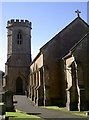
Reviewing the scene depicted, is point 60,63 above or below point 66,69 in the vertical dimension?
above

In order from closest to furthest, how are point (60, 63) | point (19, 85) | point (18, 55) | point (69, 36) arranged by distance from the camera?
point (60, 63)
point (69, 36)
point (19, 85)
point (18, 55)

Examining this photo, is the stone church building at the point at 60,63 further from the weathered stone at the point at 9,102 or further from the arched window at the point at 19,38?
the arched window at the point at 19,38

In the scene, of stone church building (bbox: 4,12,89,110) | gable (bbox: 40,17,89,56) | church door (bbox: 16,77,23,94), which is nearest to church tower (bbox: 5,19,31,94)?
church door (bbox: 16,77,23,94)

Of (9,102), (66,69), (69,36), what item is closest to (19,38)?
(69,36)

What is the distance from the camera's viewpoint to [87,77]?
59.3 feet

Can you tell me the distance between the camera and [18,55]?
143 feet

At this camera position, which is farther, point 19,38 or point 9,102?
point 19,38

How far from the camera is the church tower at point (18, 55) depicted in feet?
137

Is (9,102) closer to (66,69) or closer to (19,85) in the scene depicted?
(66,69)

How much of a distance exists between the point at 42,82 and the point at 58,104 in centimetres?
365

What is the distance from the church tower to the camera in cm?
4188

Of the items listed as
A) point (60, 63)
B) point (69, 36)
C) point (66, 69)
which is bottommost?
point (66, 69)

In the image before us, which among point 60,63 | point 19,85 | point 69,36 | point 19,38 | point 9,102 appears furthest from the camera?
point 19,38

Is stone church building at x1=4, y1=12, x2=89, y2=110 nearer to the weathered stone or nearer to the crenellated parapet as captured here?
the weathered stone
